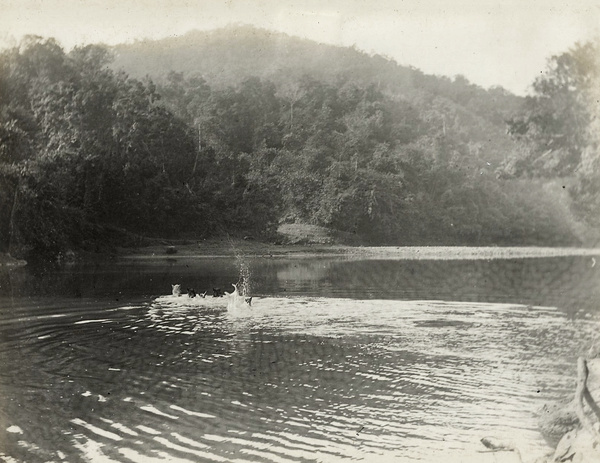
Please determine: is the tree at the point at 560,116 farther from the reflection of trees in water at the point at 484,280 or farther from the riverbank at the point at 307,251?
the riverbank at the point at 307,251

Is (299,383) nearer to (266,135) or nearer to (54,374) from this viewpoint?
Result: (54,374)

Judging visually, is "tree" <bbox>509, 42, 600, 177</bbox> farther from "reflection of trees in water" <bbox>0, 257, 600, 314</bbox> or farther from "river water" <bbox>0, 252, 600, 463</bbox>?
"reflection of trees in water" <bbox>0, 257, 600, 314</bbox>

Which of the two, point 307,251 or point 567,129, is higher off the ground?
point 567,129

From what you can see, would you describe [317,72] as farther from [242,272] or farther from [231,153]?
[242,272]

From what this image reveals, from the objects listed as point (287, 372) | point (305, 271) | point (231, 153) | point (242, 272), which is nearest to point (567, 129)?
point (287, 372)

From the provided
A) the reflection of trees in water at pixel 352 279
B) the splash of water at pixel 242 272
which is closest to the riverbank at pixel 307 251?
the splash of water at pixel 242 272
